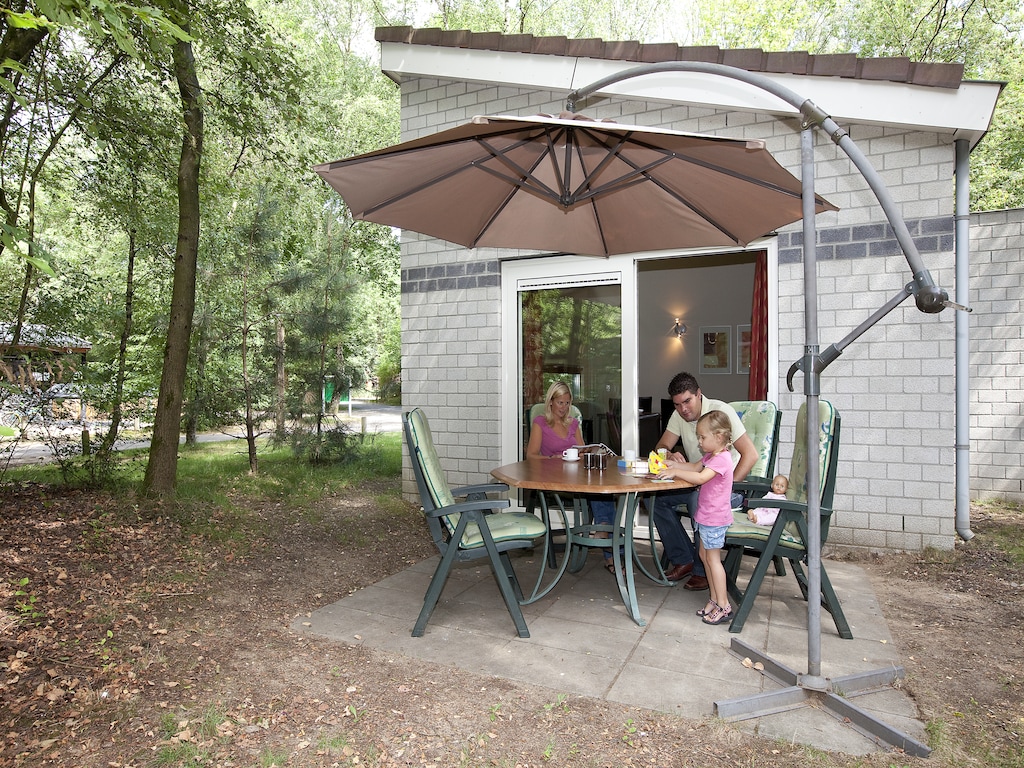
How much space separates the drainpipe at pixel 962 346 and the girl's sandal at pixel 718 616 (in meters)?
2.70

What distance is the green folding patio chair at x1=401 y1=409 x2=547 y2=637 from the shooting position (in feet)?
10.4

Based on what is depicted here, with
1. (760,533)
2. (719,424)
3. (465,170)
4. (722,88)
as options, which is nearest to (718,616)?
(760,533)

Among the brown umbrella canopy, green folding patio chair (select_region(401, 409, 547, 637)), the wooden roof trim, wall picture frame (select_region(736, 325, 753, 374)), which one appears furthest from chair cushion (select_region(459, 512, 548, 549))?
wall picture frame (select_region(736, 325, 753, 374))

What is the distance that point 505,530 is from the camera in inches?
Answer: 131

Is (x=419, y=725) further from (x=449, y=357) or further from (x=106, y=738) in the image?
(x=449, y=357)

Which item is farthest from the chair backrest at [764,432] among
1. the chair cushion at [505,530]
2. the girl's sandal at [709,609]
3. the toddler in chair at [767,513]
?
the chair cushion at [505,530]

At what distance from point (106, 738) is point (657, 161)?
11.1 ft

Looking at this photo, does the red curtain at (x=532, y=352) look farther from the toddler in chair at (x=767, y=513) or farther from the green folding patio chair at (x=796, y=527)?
the green folding patio chair at (x=796, y=527)

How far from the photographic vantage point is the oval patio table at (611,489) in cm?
328

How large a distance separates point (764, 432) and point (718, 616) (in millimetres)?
1382

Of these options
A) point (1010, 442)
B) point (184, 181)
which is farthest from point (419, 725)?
point (1010, 442)

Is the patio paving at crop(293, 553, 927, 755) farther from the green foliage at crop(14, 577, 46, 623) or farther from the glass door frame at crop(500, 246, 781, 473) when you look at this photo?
the glass door frame at crop(500, 246, 781, 473)

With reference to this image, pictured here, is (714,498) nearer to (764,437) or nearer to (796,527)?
(796,527)

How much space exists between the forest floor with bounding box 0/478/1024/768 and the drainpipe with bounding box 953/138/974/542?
0.44m
